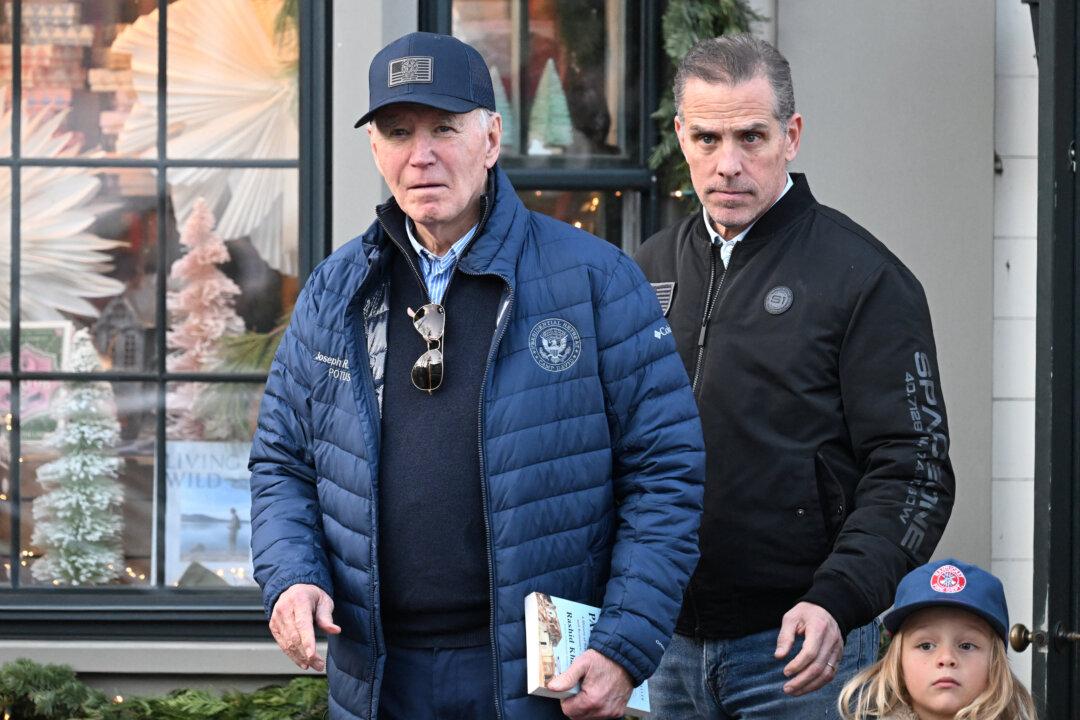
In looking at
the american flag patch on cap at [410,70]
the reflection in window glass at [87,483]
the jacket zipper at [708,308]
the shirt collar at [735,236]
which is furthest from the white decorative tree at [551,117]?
the american flag patch on cap at [410,70]

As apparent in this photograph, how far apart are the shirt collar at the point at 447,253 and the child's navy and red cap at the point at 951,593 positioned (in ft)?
3.51

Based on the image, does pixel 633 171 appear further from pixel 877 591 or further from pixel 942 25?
pixel 877 591

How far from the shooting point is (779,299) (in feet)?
10.7

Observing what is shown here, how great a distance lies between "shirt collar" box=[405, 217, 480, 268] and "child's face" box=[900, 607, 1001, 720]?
44.4 inches

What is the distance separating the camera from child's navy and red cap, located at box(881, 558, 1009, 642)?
10.0 feet

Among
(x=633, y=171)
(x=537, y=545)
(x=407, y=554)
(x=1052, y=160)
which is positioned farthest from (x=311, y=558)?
(x=633, y=171)

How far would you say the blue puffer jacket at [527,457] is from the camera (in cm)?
286

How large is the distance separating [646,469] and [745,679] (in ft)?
1.88

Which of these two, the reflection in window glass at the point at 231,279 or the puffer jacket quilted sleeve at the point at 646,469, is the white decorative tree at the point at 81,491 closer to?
the reflection in window glass at the point at 231,279

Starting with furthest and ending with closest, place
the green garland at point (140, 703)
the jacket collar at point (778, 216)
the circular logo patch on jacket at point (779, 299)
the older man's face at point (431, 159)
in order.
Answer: the green garland at point (140, 703) < the jacket collar at point (778, 216) < the circular logo patch on jacket at point (779, 299) < the older man's face at point (431, 159)

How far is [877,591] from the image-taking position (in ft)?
10.2

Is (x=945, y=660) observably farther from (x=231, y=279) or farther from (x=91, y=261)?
(x=91, y=261)

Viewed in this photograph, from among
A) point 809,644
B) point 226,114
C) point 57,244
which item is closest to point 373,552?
point 809,644

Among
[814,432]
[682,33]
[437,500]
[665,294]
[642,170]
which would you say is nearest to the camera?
[437,500]
